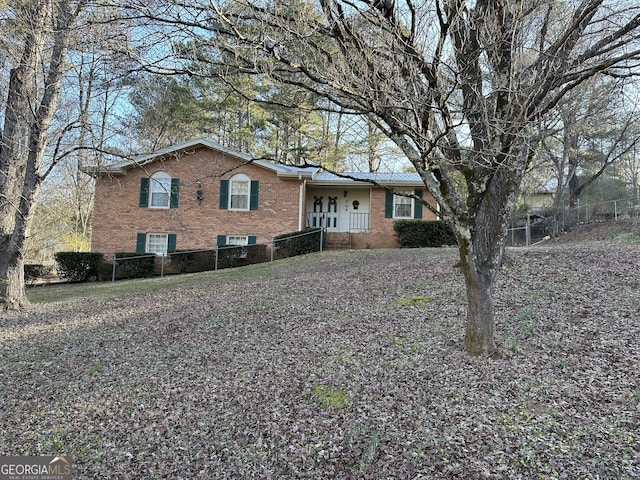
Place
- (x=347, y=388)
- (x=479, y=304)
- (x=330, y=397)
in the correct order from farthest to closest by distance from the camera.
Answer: (x=479, y=304), (x=347, y=388), (x=330, y=397)

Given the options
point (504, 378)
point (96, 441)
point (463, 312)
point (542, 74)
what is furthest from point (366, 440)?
point (542, 74)

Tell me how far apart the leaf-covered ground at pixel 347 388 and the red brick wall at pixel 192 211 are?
8.47 metres

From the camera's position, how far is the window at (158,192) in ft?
51.0

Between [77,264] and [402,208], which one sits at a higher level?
[402,208]

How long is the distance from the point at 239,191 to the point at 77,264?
6.60m

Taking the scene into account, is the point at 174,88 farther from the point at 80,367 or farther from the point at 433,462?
the point at 433,462

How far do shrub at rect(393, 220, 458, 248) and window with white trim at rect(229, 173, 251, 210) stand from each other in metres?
6.15

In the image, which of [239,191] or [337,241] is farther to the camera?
[337,241]

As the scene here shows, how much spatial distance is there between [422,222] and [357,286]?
791 centimetres

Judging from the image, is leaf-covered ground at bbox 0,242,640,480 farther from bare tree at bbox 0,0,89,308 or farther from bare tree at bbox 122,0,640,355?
bare tree at bbox 0,0,89,308

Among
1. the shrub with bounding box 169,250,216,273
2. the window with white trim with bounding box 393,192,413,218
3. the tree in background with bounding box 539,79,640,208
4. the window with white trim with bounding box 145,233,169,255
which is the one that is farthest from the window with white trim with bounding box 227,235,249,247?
the tree in background with bounding box 539,79,640,208

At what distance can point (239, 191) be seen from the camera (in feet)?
51.1

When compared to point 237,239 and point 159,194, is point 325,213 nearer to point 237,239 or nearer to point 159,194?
point 237,239

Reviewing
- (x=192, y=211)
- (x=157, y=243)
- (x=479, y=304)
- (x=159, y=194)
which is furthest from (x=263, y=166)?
(x=479, y=304)
